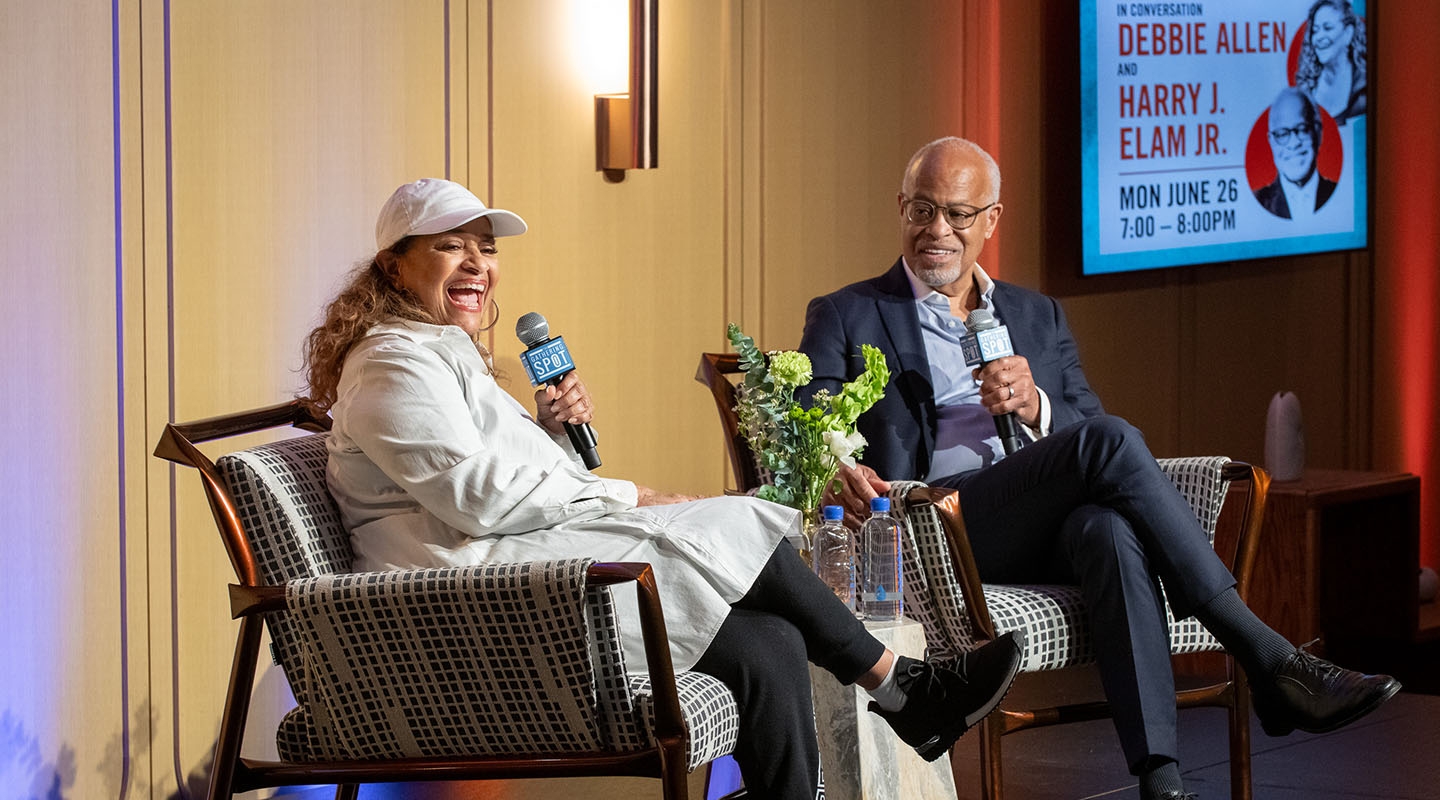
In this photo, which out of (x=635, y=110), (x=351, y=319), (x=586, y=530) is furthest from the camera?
(x=635, y=110)

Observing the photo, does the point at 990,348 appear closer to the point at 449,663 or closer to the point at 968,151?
the point at 968,151

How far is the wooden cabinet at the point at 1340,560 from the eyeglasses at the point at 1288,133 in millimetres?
1180

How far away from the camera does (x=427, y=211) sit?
2904 millimetres

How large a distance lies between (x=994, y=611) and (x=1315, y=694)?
54cm

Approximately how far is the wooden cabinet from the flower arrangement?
2.47 m

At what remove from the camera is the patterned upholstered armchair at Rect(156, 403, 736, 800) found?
2346 millimetres

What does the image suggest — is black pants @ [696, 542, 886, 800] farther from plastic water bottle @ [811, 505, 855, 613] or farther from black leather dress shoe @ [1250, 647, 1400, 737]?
black leather dress shoe @ [1250, 647, 1400, 737]

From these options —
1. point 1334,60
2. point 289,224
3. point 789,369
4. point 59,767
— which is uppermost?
point 1334,60

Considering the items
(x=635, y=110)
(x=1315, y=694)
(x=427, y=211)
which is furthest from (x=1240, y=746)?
(x=635, y=110)

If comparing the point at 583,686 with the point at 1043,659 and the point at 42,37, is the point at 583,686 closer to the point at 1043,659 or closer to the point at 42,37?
the point at 1043,659

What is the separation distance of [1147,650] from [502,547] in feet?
3.66

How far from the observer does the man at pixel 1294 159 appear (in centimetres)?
607

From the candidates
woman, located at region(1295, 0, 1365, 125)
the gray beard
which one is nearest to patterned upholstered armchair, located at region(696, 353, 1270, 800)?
the gray beard

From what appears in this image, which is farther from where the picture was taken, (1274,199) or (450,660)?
(1274,199)
